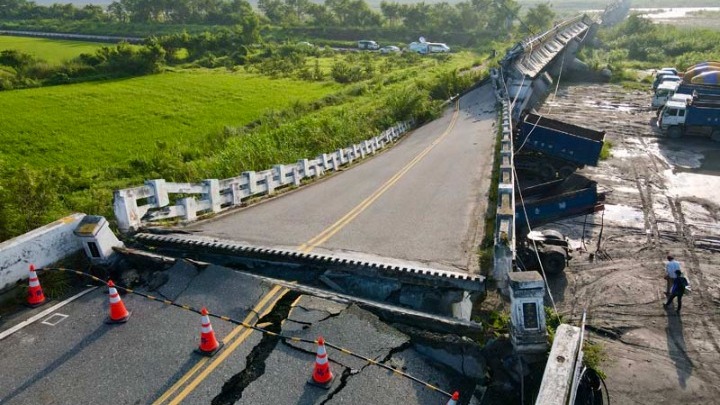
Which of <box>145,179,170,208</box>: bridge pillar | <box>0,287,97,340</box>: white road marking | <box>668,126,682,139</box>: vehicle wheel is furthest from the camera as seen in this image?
<box>668,126,682,139</box>: vehicle wheel

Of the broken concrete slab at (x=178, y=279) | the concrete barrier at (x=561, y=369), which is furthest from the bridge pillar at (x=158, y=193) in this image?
the concrete barrier at (x=561, y=369)

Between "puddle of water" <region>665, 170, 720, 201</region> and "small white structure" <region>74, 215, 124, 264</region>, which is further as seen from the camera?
"puddle of water" <region>665, 170, 720, 201</region>

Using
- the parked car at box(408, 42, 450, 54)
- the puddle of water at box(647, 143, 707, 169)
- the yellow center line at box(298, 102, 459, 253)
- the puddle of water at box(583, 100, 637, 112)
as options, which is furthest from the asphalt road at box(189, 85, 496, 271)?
the parked car at box(408, 42, 450, 54)

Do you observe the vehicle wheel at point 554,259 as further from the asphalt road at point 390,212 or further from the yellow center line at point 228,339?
the yellow center line at point 228,339

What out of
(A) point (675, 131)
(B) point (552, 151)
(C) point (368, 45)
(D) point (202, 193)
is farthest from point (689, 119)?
(C) point (368, 45)

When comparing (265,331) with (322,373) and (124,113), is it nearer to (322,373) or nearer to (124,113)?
(322,373)

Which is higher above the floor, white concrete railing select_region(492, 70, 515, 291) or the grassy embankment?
white concrete railing select_region(492, 70, 515, 291)

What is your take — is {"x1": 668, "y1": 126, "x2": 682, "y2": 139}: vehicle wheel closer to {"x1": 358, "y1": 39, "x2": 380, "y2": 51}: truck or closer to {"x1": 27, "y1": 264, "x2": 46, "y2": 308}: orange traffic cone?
{"x1": 27, "y1": 264, "x2": 46, "y2": 308}: orange traffic cone
